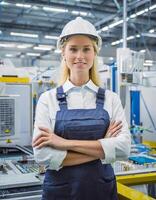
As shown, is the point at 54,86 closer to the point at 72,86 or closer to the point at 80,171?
the point at 72,86

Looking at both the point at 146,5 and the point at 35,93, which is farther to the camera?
the point at 146,5

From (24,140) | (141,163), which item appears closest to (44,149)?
(141,163)

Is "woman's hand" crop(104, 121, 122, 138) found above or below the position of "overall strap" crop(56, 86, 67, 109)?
below

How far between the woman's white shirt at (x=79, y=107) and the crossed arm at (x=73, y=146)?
2 cm

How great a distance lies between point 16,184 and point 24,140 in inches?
47.7

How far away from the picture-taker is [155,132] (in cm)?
456

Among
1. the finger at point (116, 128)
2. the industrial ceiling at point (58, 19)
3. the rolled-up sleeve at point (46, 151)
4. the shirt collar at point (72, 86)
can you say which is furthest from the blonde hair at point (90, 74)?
the industrial ceiling at point (58, 19)

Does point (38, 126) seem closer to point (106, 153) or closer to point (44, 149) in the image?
point (44, 149)

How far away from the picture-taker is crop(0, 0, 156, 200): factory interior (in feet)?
6.69

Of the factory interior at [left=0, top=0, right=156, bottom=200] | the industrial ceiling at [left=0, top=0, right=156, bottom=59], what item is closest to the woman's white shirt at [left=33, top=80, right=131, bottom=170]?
the factory interior at [left=0, top=0, right=156, bottom=200]

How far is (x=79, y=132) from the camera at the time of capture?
1342mm

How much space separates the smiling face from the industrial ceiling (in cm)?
481

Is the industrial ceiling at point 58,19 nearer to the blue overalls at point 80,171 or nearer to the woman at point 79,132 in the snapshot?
the woman at point 79,132

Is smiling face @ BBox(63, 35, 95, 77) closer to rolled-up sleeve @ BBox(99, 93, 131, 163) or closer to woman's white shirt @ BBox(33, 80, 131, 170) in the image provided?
woman's white shirt @ BBox(33, 80, 131, 170)
